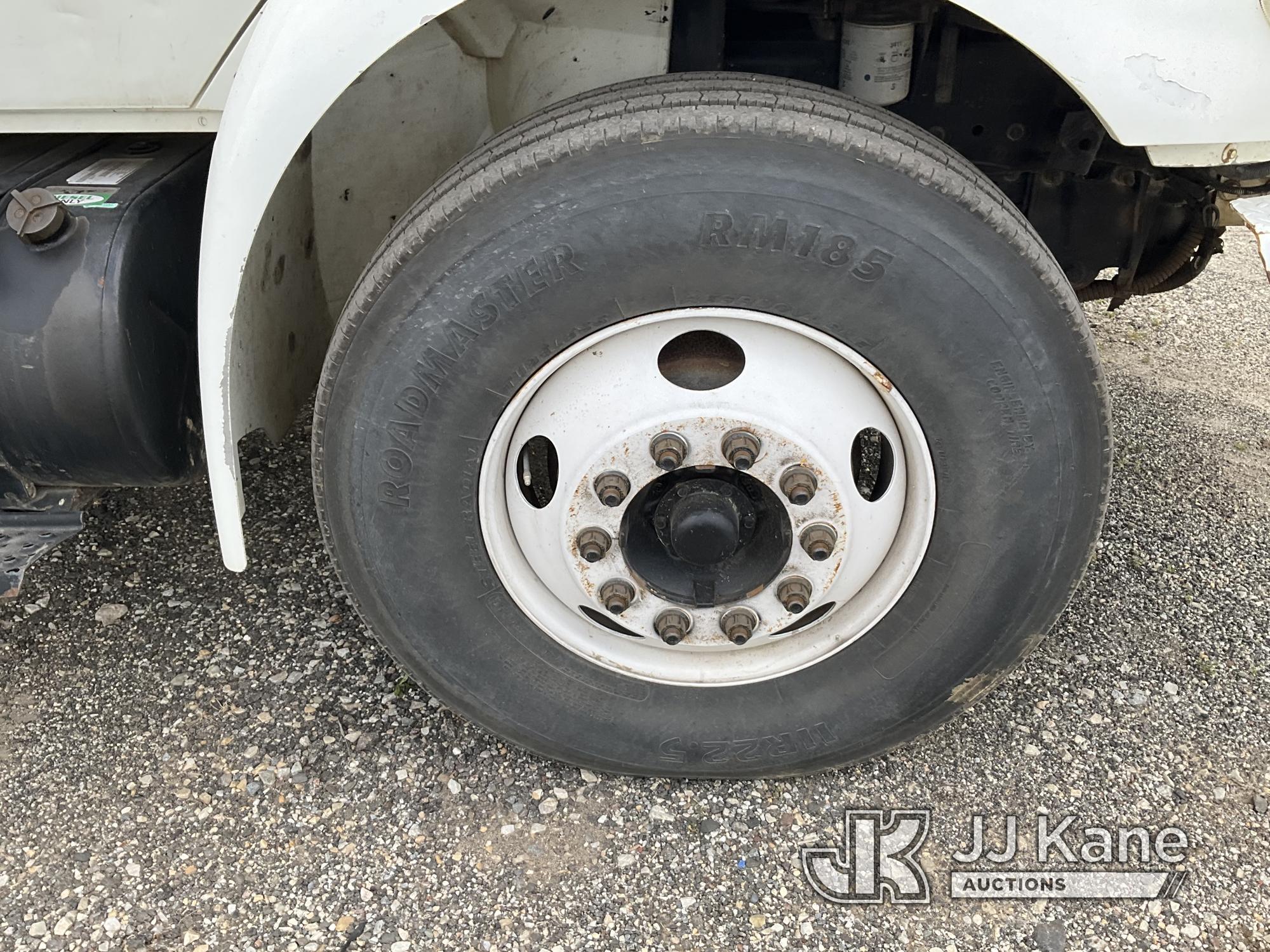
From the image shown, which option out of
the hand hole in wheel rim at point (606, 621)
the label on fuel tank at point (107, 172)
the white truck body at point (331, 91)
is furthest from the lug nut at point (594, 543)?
the label on fuel tank at point (107, 172)

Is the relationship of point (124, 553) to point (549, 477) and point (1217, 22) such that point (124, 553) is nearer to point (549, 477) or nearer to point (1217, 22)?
point (549, 477)

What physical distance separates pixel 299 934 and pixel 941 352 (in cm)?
150

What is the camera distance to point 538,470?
2535 mm

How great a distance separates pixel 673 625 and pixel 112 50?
142 centimetres

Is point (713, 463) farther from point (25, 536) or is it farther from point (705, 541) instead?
point (25, 536)

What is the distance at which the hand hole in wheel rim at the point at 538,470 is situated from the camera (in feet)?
6.15

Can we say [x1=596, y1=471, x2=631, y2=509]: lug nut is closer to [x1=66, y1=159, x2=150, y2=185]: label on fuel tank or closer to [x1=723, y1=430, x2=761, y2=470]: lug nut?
[x1=723, y1=430, x2=761, y2=470]: lug nut

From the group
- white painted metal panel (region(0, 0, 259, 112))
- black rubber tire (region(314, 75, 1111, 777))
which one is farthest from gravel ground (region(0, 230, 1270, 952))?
white painted metal panel (region(0, 0, 259, 112))

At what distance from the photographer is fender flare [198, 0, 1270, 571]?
1.42 m

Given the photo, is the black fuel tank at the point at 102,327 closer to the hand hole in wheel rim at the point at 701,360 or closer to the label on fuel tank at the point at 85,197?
the label on fuel tank at the point at 85,197

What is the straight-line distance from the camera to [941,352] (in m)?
1.63

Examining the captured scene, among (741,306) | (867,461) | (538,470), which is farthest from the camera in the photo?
(867,461)

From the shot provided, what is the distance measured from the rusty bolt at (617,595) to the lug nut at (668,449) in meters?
0.25

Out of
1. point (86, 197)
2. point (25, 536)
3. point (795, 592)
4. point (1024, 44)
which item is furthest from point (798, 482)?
point (25, 536)
